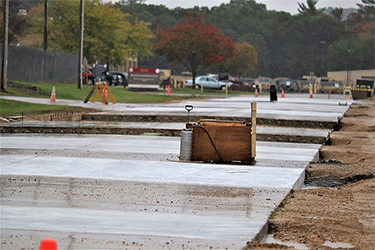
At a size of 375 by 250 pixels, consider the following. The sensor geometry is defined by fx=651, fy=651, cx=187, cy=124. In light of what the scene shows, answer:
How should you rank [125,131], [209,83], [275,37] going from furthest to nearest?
[275,37] < [209,83] < [125,131]

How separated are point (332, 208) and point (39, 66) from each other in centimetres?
3801

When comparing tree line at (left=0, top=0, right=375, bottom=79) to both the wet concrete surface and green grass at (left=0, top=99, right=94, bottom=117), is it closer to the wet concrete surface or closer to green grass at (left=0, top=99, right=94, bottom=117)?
green grass at (left=0, top=99, right=94, bottom=117)

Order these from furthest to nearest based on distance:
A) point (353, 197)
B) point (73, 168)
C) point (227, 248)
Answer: point (73, 168) → point (353, 197) → point (227, 248)

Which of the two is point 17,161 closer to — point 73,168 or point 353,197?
point 73,168

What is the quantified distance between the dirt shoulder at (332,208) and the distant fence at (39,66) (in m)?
30.4

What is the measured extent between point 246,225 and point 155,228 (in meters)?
0.95

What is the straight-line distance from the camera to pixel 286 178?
392 inches

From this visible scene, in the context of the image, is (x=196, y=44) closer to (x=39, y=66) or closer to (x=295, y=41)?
(x=39, y=66)

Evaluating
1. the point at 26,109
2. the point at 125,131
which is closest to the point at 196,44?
the point at 26,109

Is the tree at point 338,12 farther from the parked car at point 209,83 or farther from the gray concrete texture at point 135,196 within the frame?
the gray concrete texture at point 135,196

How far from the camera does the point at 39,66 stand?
43.7 metres

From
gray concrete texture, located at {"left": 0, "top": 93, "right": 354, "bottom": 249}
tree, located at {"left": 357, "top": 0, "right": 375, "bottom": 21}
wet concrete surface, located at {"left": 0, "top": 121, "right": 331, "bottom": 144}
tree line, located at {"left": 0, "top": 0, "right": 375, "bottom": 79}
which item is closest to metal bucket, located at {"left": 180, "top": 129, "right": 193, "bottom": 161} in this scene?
gray concrete texture, located at {"left": 0, "top": 93, "right": 354, "bottom": 249}

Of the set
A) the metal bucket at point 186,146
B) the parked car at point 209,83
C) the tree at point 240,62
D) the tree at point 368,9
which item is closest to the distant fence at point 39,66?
the parked car at point 209,83

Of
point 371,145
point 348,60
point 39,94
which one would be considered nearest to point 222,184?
point 371,145
